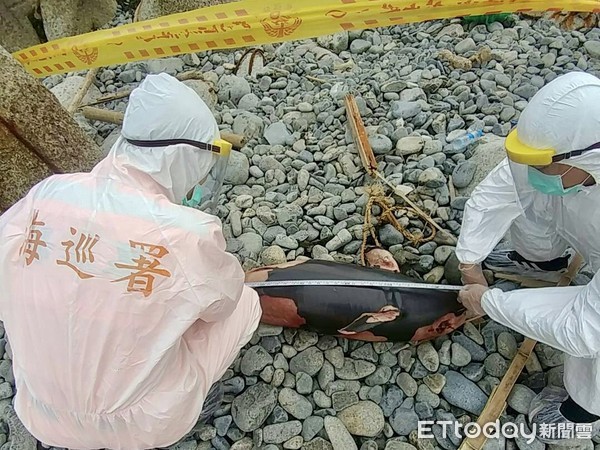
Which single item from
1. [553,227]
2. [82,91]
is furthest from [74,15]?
[553,227]

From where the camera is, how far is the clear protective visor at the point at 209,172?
1901 millimetres

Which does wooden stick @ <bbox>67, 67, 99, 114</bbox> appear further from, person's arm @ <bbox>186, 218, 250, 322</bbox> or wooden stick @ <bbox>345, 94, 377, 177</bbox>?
person's arm @ <bbox>186, 218, 250, 322</bbox>

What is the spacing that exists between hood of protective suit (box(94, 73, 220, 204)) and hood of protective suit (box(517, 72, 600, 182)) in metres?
1.06

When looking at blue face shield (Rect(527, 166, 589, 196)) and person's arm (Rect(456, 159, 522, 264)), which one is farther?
person's arm (Rect(456, 159, 522, 264))

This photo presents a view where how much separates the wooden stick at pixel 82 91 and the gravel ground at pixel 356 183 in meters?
0.12

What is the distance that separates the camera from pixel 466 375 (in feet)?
7.76

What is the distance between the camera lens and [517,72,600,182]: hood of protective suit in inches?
66.7

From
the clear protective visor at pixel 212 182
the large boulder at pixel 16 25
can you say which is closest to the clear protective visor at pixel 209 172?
the clear protective visor at pixel 212 182

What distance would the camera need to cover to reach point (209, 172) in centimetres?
212

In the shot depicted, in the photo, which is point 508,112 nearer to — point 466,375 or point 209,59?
point 466,375

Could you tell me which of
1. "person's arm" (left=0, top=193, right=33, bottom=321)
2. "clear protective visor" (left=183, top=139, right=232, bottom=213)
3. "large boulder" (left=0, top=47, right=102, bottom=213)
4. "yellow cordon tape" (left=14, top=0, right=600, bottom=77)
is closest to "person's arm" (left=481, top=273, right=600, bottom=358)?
"clear protective visor" (left=183, top=139, right=232, bottom=213)

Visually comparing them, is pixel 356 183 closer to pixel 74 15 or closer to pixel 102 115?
pixel 102 115

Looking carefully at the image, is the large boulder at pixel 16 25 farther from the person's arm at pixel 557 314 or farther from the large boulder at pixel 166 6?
the person's arm at pixel 557 314

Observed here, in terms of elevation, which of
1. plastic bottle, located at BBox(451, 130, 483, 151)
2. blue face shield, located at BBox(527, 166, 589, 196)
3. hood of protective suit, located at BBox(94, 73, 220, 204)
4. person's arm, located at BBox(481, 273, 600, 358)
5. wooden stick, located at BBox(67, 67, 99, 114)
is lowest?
plastic bottle, located at BBox(451, 130, 483, 151)
